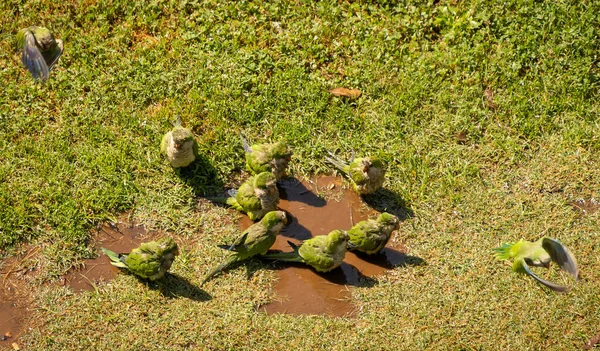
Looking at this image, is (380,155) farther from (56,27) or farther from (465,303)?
(56,27)

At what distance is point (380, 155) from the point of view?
7.70 metres

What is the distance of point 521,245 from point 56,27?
5.42 meters

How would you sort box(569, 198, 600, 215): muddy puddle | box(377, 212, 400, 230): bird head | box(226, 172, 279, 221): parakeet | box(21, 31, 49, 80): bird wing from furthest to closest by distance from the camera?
box(569, 198, 600, 215): muddy puddle
box(21, 31, 49, 80): bird wing
box(226, 172, 279, 221): parakeet
box(377, 212, 400, 230): bird head

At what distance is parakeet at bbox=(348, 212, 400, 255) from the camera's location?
21.7ft

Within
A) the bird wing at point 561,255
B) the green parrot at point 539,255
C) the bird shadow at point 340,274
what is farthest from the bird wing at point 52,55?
the bird wing at point 561,255

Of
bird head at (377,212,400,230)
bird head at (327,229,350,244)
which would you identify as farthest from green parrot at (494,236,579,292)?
bird head at (327,229,350,244)

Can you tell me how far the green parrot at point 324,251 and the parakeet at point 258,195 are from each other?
0.43 metres

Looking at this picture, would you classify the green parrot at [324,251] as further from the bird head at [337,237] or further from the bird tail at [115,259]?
the bird tail at [115,259]

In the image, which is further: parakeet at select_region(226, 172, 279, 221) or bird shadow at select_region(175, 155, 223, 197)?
bird shadow at select_region(175, 155, 223, 197)

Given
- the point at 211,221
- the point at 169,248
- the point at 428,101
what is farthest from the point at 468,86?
the point at 169,248

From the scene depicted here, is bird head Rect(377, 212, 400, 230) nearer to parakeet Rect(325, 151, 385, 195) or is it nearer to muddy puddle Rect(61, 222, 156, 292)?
parakeet Rect(325, 151, 385, 195)

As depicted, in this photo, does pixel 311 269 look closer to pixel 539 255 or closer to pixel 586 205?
pixel 539 255

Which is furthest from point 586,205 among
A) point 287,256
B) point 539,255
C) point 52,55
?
point 52,55

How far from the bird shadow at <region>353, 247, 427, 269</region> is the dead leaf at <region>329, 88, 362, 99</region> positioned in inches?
75.0
